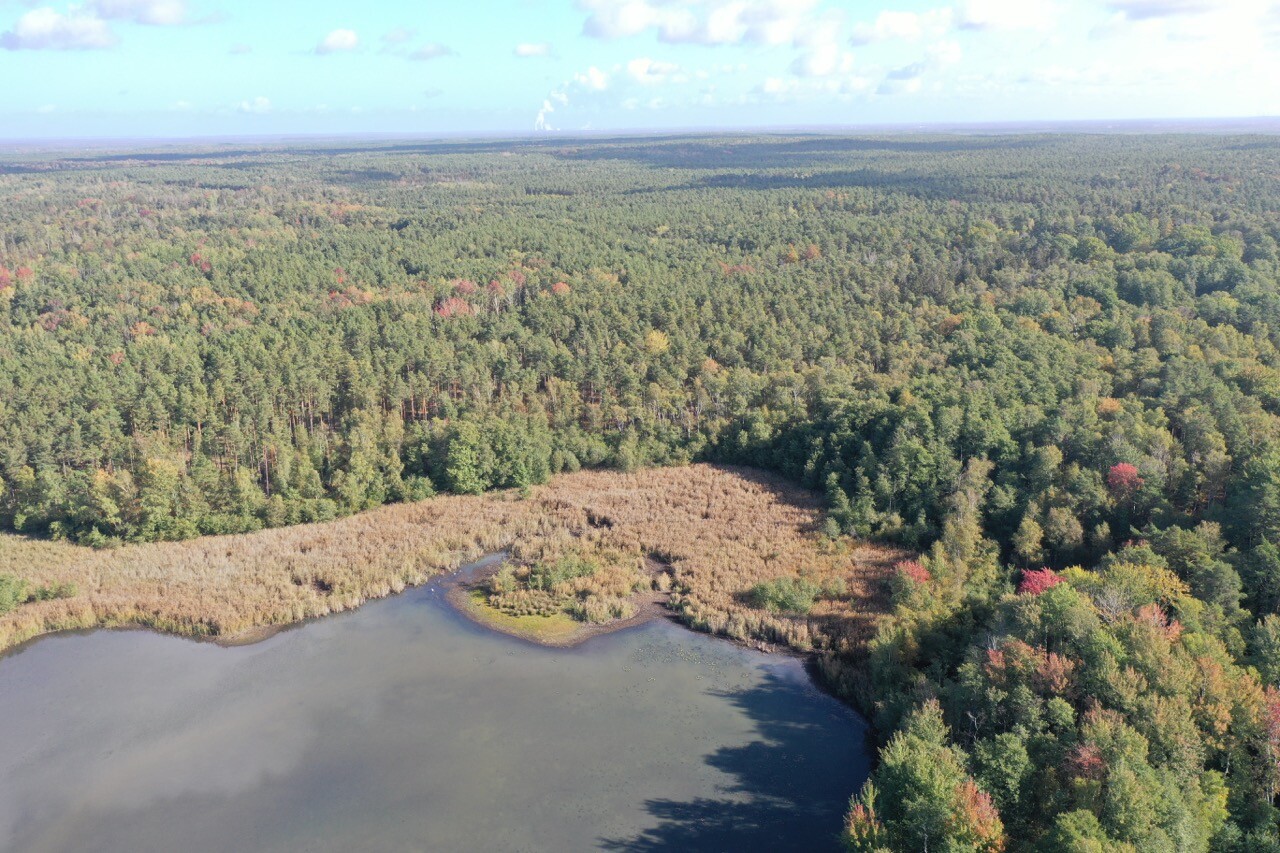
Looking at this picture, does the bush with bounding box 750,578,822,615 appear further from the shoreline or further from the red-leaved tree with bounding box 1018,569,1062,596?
the red-leaved tree with bounding box 1018,569,1062,596

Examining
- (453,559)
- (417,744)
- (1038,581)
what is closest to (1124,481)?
(1038,581)

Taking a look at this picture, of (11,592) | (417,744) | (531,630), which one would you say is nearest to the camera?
(417,744)

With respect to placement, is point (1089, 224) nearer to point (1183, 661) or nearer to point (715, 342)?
point (715, 342)

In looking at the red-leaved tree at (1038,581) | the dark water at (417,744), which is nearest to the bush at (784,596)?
the dark water at (417,744)

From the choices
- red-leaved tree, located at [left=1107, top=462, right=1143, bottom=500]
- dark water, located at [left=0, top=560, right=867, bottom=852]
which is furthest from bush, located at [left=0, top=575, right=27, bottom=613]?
red-leaved tree, located at [left=1107, top=462, right=1143, bottom=500]

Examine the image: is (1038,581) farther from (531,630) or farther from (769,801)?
(531,630)
